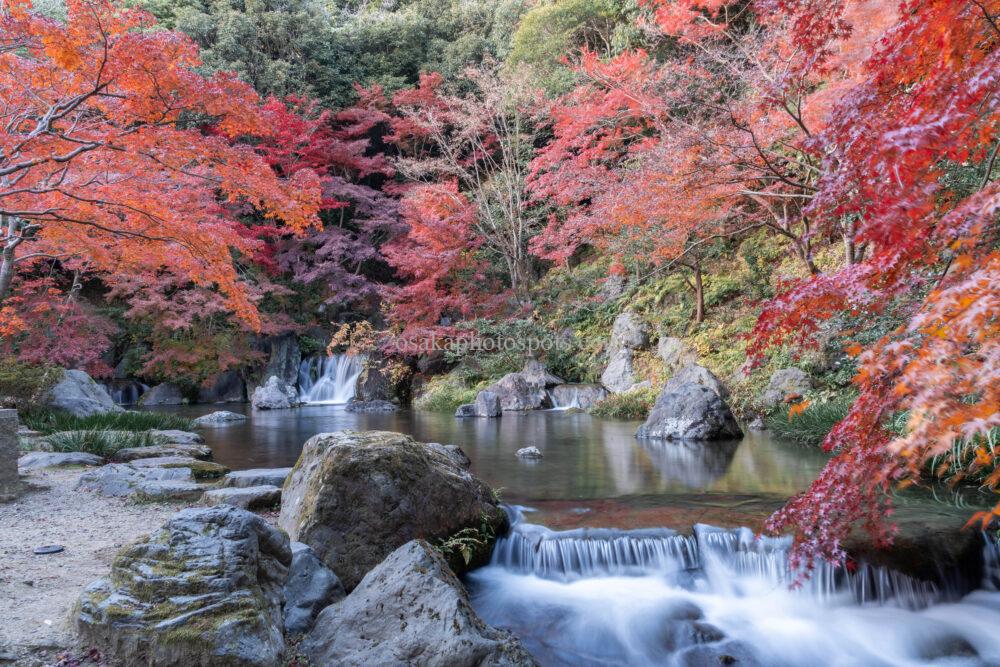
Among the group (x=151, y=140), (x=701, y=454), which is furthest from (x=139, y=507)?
(x=701, y=454)

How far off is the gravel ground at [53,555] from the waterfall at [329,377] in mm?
11859

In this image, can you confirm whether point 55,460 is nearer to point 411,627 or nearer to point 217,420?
point 217,420

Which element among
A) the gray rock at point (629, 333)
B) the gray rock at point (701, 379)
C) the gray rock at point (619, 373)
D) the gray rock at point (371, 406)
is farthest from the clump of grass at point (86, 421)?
the gray rock at point (629, 333)

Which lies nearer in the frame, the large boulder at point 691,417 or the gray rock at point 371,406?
the large boulder at point 691,417

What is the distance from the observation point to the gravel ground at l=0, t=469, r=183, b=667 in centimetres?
236

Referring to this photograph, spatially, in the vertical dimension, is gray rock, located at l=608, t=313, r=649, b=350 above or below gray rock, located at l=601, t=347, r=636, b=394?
above

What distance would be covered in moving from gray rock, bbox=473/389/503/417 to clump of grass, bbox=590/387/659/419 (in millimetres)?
2265

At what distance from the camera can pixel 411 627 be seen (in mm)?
2439

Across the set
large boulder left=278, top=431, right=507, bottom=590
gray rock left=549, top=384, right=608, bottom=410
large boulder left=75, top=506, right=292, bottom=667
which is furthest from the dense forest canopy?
large boulder left=75, top=506, right=292, bottom=667

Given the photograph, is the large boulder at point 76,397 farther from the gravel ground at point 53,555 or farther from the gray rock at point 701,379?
the gray rock at point 701,379

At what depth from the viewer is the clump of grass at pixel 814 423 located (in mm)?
7766

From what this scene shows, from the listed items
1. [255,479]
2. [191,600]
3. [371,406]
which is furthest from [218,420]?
[191,600]

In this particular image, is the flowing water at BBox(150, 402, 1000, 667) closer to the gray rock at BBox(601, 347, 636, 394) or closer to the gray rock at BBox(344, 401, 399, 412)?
the gray rock at BBox(601, 347, 636, 394)

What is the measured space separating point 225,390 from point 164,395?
1.73 metres
